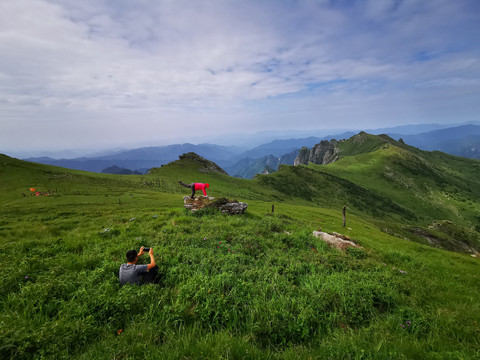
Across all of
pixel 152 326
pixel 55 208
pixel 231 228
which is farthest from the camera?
pixel 55 208

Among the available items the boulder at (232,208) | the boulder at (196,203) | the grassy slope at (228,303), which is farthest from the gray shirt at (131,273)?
the boulder at (232,208)

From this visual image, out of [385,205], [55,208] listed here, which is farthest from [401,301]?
[385,205]

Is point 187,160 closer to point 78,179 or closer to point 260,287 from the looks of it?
point 78,179

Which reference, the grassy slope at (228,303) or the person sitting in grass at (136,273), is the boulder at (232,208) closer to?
the grassy slope at (228,303)

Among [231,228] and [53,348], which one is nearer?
[53,348]

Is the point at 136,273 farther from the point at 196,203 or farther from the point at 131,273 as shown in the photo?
the point at 196,203

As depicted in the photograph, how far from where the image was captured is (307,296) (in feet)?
22.3

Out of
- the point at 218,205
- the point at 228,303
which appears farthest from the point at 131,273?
the point at 218,205

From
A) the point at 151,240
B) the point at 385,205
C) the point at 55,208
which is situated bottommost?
the point at 385,205

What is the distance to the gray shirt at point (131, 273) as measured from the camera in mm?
6961

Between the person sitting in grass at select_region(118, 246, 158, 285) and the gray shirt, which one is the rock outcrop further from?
the gray shirt

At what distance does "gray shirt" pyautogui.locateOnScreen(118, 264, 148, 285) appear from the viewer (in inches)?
274

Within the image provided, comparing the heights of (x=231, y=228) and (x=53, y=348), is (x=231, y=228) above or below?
below

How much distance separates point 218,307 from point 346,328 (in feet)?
12.3
